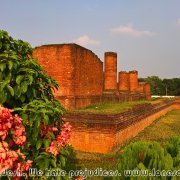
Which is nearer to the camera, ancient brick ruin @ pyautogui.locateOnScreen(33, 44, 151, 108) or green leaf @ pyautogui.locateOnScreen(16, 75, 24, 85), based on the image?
green leaf @ pyautogui.locateOnScreen(16, 75, 24, 85)

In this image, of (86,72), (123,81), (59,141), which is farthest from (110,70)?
(59,141)

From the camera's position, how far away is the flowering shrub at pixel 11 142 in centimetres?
166

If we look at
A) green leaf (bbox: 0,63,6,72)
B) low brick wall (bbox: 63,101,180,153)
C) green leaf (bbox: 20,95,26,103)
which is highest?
green leaf (bbox: 0,63,6,72)

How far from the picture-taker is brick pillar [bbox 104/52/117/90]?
21.1m

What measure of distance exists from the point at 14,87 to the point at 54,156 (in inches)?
26.3

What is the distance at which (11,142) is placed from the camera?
1879mm

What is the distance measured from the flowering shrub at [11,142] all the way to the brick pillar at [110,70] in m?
19.4

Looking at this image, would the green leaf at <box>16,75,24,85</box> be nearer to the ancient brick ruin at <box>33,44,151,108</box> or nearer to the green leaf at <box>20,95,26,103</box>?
the green leaf at <box>20,95,26,103</box>

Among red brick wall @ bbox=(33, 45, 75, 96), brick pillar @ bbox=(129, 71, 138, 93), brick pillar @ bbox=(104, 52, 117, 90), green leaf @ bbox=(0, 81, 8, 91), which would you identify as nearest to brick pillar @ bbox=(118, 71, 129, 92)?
brick pillar @ bbox=(129, 71, 138, 93)

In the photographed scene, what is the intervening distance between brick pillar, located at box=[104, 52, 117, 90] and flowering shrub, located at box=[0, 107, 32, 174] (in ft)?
63.7

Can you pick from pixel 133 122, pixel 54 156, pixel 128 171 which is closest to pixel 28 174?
pixel 54 156

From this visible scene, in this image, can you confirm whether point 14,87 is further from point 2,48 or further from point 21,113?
point 2,48

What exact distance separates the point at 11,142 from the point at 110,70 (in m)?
19.8

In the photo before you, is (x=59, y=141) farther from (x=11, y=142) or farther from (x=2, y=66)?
(x=2, y=66)
